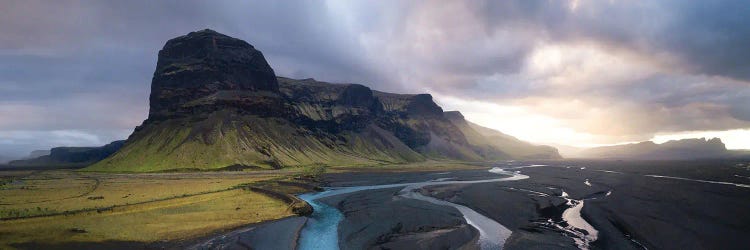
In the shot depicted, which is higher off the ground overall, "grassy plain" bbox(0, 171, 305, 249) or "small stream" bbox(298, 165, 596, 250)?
"grassy plain" bbox(0, 171, 305, 249)

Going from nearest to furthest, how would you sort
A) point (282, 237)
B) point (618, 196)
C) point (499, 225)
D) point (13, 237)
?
1. point (13, 237)
2. point (282, 237)
3. point (499, 225)
4. point (618, 196)

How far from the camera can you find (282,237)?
1870 inches

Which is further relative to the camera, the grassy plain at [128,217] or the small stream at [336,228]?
the small stream at [336,228]

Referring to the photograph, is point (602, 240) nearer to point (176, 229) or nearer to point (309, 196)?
point (176, 229)

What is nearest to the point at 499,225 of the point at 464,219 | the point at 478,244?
the point at 464,219

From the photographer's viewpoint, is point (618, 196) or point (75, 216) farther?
point (618, 196)

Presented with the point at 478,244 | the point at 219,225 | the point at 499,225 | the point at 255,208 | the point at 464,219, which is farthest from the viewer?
the point at 255,208

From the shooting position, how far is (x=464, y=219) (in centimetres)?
6038

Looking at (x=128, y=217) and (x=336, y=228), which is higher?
(x=128, y=217)

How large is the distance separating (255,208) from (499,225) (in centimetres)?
3989

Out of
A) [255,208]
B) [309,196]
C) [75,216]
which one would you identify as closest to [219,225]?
[255,208]

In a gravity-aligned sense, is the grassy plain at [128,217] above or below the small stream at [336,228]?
above

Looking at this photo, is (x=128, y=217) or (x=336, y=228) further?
(x=336, y=228)

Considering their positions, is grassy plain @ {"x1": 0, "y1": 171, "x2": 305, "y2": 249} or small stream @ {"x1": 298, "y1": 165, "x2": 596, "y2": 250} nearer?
grassy plain @ {"x1": 0, "y1": 171, "x2": 305, "y2": 249}
